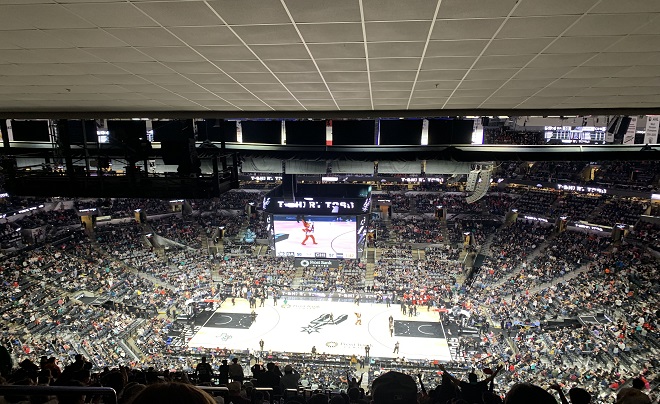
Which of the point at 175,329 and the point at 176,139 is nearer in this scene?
the point at 176,139

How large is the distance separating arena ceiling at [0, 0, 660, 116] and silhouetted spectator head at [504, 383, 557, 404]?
2.13m

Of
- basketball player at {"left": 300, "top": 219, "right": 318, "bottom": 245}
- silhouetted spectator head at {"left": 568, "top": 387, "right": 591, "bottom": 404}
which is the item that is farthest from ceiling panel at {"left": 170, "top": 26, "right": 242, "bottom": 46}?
basketball player at {"left": 300, "top": 219, "right": 318, "bottom": 245}

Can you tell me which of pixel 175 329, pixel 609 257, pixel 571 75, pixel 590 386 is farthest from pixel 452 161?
pixel 609 257

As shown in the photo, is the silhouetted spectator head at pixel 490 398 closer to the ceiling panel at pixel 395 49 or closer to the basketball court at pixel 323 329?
the ceiling panel at pixel 395 49

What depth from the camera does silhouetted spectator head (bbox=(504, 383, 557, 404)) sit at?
5.94 ft

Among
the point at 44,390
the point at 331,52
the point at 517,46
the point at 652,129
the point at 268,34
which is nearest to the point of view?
the point at 44,390

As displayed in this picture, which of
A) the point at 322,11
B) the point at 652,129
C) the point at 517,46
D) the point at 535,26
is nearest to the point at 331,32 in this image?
the point at 322,11

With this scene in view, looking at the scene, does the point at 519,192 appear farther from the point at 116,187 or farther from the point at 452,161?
the point at 116,187

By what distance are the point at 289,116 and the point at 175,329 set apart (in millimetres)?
14643

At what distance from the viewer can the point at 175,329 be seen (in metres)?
17.3

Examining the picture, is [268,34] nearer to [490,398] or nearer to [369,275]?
[490,398]

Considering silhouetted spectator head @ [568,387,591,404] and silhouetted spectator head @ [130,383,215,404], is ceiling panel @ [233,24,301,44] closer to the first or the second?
silhouetted spectator head @ [130,383,215,404]

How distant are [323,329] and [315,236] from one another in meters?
4.58

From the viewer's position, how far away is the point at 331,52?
323cm
